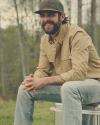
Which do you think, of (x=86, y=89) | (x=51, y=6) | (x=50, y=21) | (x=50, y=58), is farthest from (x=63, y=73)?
(x=51, y=6)

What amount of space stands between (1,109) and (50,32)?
11.0 ft

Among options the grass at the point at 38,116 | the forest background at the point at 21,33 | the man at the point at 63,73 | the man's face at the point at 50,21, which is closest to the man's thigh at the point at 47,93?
the man at the point at 63,73

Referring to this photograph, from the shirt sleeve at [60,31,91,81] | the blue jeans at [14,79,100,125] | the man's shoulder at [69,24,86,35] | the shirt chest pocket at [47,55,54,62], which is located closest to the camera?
the blue jeans at [14,79,100,125]

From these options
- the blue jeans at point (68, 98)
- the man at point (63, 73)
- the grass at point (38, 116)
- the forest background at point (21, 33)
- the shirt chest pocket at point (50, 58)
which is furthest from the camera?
the forest background at point (21, 33)

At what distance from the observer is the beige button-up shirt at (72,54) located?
2.69m

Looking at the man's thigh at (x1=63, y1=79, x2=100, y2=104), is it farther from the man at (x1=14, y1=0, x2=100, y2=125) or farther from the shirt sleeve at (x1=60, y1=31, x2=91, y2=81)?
the shirt sleeve at (x1=60, y1=31, x2=91, y2=81)

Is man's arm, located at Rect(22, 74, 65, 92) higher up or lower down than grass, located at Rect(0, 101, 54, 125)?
higher up

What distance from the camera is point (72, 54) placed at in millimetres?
2764

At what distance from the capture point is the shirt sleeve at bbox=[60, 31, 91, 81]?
2.66 meters

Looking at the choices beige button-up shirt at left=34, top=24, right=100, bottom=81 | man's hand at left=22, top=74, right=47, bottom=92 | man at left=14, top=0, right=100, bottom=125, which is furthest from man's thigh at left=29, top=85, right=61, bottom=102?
beige button-up shirt at left=34, top=24, right=100, bottom=81

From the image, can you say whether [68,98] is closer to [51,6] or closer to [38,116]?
[51,6]

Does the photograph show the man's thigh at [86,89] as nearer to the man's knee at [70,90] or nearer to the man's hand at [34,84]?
the man's knee at [70,90]

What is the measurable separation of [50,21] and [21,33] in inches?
926

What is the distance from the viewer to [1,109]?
229 inches
